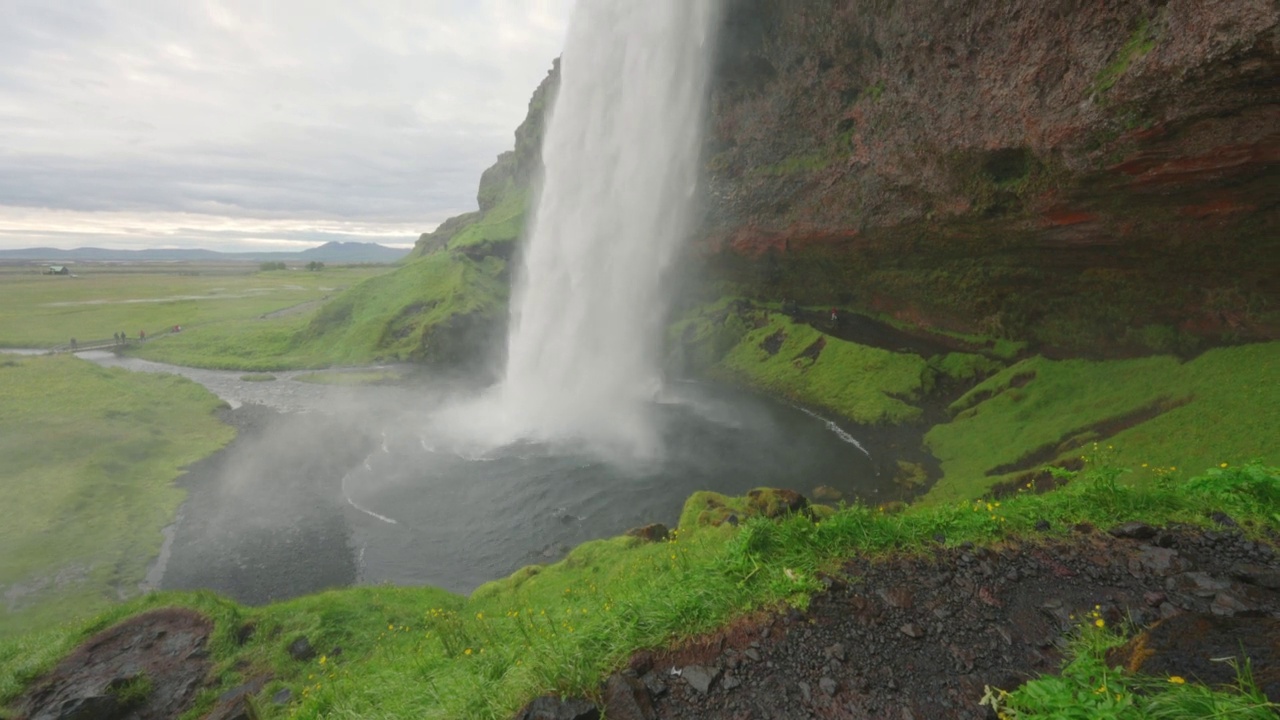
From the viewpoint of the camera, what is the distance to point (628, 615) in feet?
20.3

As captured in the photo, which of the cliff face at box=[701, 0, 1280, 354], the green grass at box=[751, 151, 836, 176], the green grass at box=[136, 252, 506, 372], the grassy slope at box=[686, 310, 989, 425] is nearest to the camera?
the cliff face at box=[701, 0, 1280, 354]

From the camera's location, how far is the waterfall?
3609 centimetres

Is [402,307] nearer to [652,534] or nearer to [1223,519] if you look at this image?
[652,534]

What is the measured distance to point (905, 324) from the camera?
35156mm

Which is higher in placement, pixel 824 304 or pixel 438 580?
pixel 824 304

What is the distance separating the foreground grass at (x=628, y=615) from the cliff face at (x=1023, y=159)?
14444 millimetres

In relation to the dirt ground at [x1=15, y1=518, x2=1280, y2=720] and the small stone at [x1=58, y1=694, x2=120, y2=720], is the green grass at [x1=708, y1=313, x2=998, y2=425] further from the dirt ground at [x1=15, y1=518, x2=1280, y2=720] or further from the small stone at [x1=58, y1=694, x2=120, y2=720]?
the small stone at [x1=58, y1=694, x2=120, y2=720]

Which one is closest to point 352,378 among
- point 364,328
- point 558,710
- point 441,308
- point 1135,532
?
point 441,308

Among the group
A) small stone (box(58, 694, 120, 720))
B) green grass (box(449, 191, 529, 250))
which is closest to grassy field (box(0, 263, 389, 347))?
green grass (box(449, 191, 529, 250))

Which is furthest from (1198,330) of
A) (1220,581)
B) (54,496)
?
(54,496)

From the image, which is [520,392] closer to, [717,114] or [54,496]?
[54,496]

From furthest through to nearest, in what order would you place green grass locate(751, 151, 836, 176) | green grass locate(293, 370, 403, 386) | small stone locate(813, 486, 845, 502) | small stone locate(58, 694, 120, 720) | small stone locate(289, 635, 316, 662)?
green grass locate(293, 370, 403, 386) → green grass locate(751, 151, 836, 176) → small stone locate(813, 486, 845, 502) → small stone locate(289, 635, 316, 662) → small stone locate(58, 694, 120, 720)

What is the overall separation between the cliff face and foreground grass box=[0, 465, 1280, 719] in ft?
47.4

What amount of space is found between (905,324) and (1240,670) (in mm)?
34127
